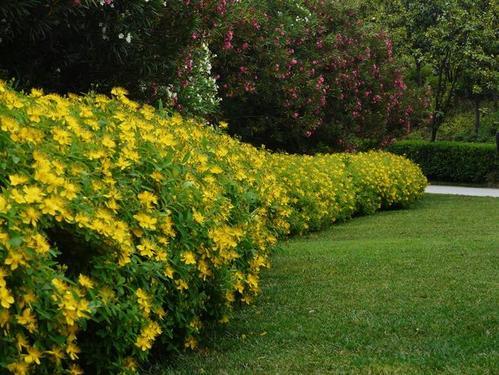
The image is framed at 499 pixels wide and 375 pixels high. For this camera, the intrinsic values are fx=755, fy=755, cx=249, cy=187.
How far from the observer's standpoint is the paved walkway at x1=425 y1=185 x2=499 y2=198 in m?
17.5

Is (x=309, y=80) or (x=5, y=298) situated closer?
(x=5, y=298)

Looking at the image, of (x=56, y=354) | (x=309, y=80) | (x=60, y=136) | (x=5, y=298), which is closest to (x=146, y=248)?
(x=60, y=136)

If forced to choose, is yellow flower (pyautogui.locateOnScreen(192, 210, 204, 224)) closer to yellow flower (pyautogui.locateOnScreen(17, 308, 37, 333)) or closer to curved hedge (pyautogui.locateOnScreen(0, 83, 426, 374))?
curved hedge (pyautogui.locateOnScreen(0, 83, 426, 374))

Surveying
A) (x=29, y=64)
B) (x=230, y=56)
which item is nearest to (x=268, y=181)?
(x=29, y=64)

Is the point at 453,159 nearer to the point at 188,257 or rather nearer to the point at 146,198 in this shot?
the point at 188,257

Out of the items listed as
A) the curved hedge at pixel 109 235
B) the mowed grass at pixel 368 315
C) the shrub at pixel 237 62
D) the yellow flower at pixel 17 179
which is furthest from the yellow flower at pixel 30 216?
the shrub at pixel 237 62

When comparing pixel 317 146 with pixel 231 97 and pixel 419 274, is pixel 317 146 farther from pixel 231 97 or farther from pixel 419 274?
A: pixel 419 274

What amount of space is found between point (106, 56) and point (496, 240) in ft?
16.0

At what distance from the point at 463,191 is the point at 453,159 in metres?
2.56

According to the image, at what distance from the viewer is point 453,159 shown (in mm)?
20672

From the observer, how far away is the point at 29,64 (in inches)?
267

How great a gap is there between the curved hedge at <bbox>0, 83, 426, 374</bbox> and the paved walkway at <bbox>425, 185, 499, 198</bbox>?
13447 millimetres

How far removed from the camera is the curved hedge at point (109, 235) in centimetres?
266

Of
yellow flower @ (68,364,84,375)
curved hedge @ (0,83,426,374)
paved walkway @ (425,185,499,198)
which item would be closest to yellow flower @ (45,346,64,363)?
curved hedge @ (0,83,426,374)
